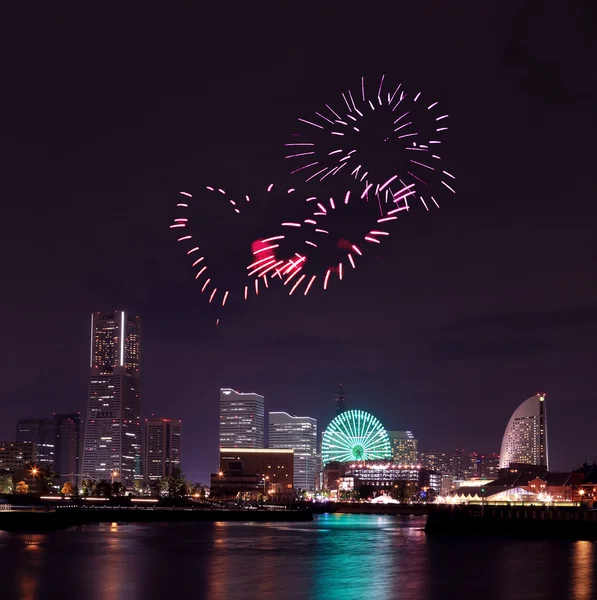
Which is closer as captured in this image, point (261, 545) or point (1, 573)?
point (1, 573)

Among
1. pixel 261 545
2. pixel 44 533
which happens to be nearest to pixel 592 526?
pixel 261 545

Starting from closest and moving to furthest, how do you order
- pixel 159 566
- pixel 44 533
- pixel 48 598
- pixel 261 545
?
pixel 48 598
pixel 159 566
pixel 261 545
pixel 44 533

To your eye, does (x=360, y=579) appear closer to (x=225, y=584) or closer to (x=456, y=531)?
(x=225, y=584)

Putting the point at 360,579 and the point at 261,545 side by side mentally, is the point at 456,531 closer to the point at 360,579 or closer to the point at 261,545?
the point at 261,545

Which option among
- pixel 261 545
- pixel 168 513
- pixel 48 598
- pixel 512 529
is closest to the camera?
pixel 48 598

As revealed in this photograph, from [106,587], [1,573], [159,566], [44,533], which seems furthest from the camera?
[44,533]

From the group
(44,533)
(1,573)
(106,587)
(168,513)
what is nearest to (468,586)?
(106,587)
